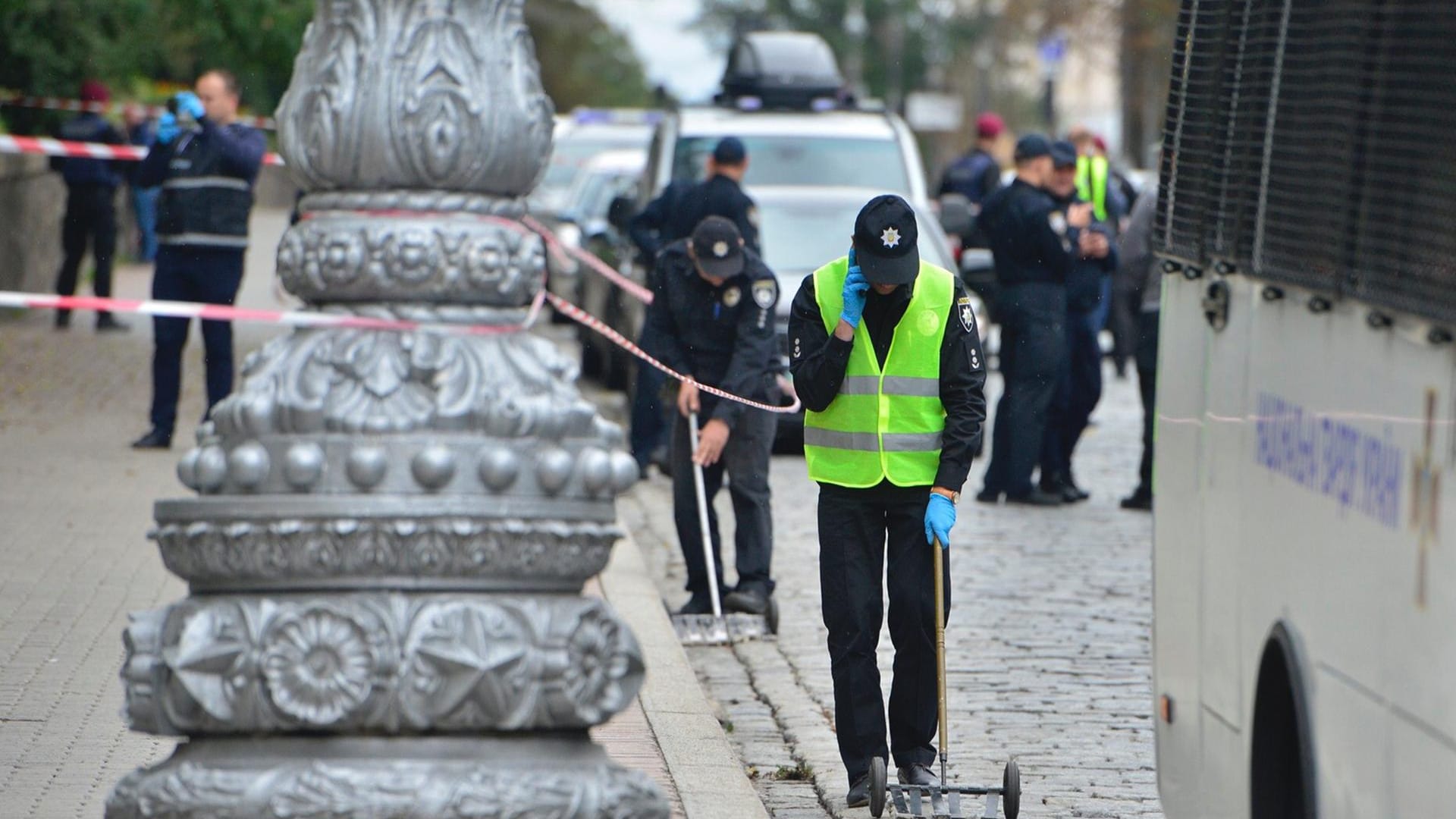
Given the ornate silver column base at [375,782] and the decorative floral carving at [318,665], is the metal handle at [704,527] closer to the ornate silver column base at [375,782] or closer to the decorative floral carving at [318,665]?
the ornate silver column base at [375,782]

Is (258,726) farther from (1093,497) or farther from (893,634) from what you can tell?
(1093,497)

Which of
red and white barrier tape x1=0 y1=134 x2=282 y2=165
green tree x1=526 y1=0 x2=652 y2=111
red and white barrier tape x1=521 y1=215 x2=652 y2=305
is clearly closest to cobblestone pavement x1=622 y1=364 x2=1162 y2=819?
red and white barrier tape x1=521 y1=215 x2=652 y2=305

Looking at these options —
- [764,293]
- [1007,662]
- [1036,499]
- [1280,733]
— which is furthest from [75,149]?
[1280,733]

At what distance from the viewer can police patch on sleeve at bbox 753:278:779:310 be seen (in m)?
9.95

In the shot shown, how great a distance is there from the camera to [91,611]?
901 centimetres

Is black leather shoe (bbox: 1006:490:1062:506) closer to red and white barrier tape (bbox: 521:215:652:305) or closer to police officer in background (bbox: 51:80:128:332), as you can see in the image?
red and white barrier tape (bbox: 521:215:652:305)

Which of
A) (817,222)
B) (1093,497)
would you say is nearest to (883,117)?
(817,222)

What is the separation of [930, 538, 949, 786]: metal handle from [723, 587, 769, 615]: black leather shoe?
3134mm

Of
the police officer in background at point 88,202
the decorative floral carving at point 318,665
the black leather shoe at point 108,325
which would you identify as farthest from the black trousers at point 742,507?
the black leather shoe at point 108,325

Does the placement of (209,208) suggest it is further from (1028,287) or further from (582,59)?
(582,59)

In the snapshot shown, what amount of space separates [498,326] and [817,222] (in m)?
12.0

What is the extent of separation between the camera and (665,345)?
10227 mm

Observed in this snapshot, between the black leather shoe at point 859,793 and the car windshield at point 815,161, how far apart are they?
10.4 meters

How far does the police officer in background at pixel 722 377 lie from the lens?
9.88 meters
